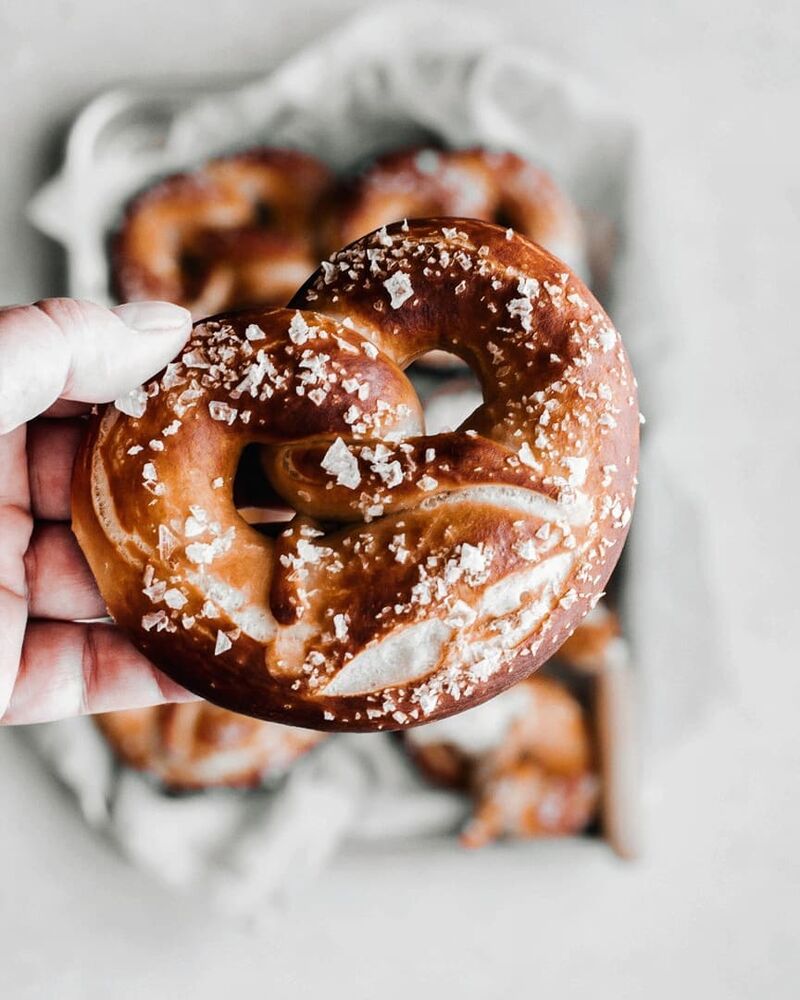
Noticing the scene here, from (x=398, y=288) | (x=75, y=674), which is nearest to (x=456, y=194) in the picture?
(x=398, y=288)

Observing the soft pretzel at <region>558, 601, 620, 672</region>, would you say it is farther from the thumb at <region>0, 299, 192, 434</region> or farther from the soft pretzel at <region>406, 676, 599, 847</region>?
the thumb at <region>0, 299, 192, 434</region>

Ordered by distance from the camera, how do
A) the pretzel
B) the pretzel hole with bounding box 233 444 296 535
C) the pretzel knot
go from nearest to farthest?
1. the pretzel knot
2. the pretzel hole with bounding box 233 444 296 535
3. the pretzel

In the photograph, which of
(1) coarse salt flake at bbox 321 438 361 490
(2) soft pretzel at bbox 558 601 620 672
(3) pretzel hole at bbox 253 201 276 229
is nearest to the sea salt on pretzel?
(3) pretzel hole at bbox 253 201 276 229

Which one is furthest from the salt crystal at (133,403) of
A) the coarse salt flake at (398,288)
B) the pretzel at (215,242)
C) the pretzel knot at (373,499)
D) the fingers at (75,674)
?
the pretzel at (215,242)

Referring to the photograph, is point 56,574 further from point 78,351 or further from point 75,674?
point 78,351

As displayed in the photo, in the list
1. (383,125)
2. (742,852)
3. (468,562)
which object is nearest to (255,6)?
(383,125)
